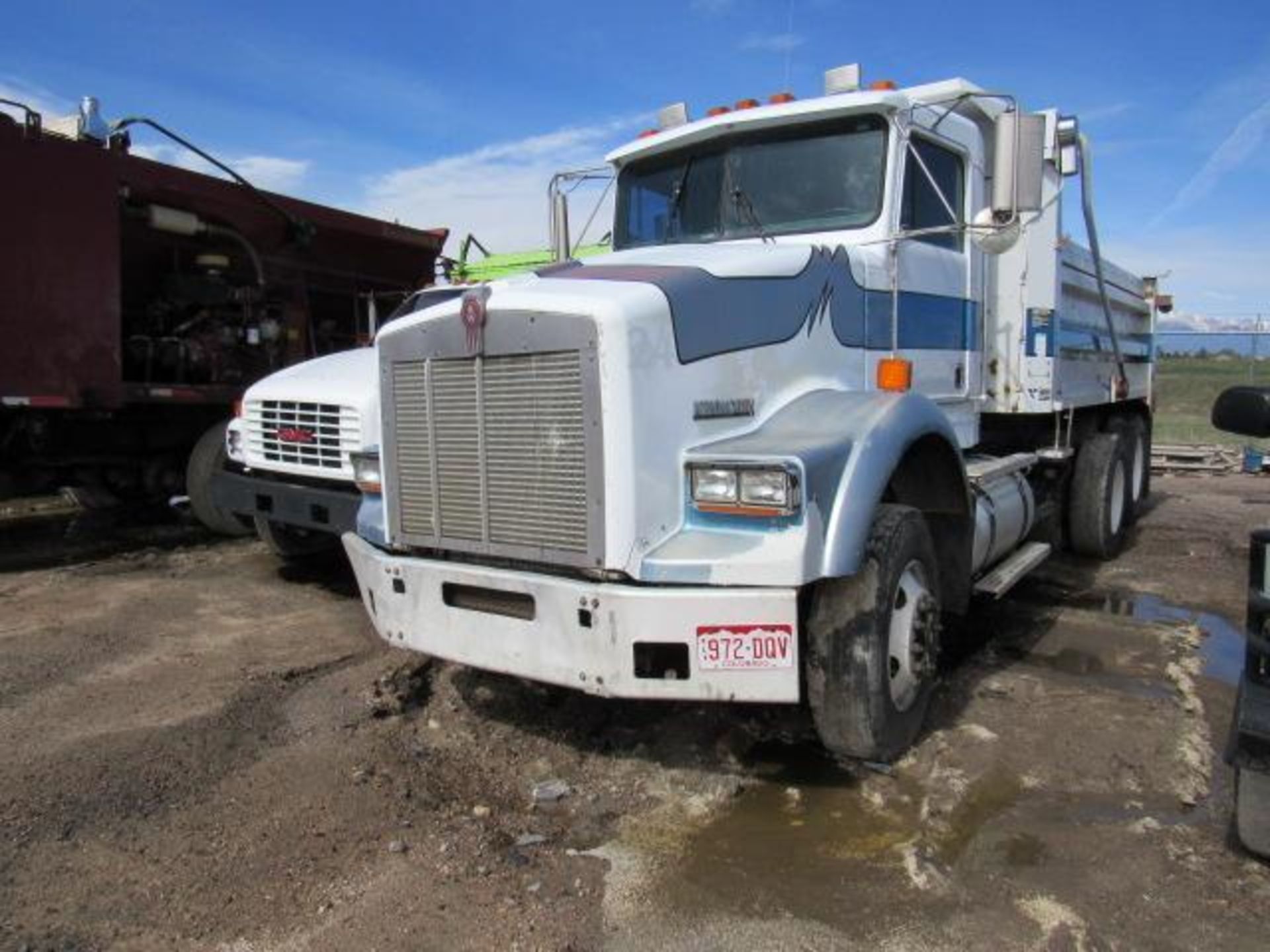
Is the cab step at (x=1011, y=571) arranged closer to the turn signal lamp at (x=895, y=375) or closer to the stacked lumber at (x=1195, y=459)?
the turn signal lamp at (x=895, y=375)

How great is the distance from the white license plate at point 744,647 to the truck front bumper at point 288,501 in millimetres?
2707

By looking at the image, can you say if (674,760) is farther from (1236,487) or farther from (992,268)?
(1236,487)

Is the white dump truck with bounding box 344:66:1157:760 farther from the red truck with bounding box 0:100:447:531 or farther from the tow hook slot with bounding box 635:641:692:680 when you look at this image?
the red truck with bounding box 0:100:447:531

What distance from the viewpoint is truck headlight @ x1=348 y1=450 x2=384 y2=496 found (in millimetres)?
4707

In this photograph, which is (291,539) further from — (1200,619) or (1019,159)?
(1200,619)

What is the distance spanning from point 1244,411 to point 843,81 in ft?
9.05

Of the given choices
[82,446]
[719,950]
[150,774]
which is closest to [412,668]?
[150,774]

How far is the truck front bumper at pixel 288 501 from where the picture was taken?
575cm

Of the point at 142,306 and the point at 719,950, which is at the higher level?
the point at 142,306

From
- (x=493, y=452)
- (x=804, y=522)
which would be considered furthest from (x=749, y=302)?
(x=493, y=452)

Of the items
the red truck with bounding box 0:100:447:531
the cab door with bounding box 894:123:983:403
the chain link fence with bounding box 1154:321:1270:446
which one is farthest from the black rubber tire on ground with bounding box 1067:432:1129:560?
the red truck with bounding box 0:100:447:531

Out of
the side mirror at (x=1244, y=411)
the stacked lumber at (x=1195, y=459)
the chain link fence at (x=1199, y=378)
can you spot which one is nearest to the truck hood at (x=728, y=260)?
the side mirror at (x=1244, y=411)

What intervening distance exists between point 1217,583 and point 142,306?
8745 millimetres

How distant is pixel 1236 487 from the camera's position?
12656 millimetres
